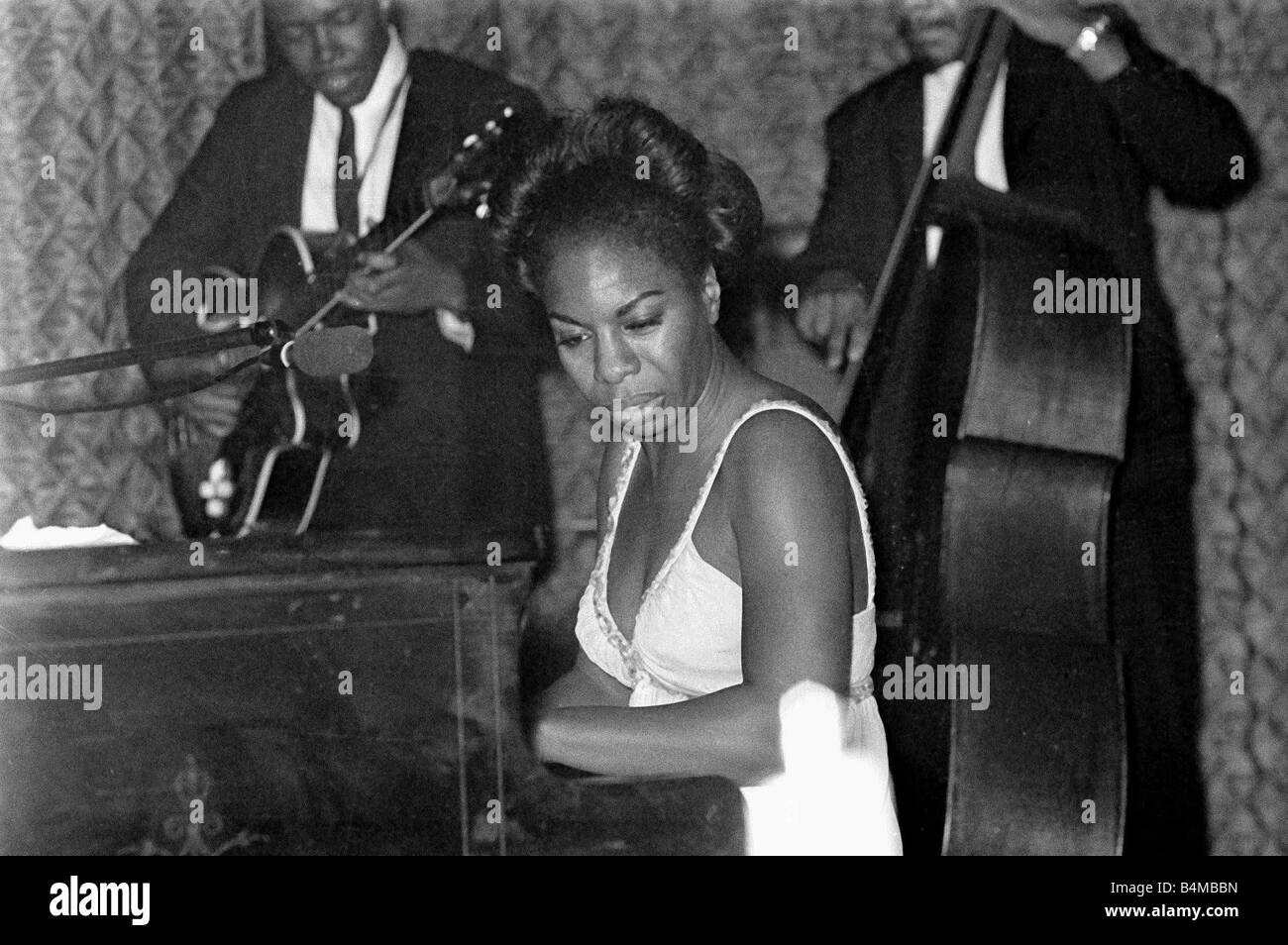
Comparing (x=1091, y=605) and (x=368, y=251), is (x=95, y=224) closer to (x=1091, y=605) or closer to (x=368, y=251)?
(x=368, y=251)

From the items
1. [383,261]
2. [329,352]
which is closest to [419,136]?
[383,261]

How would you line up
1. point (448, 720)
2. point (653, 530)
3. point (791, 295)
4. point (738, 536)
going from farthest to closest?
point (791, 295), point (653, 530), point (738, 536), point (448, 720)

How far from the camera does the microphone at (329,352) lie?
80.4 inches

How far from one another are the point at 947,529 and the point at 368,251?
0.96 metres

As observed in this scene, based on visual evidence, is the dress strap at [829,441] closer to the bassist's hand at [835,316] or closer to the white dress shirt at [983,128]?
the bassist's hand at [835,316]

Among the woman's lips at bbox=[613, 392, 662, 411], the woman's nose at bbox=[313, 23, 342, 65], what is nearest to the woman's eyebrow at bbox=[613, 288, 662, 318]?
the woman's lips at bbox=[613, 392, 662, 411]

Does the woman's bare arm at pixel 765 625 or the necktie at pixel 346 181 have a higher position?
the necktie at pixel 346 181

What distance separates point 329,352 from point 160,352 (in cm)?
23

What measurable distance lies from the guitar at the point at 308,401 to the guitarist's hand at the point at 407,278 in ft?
0.05

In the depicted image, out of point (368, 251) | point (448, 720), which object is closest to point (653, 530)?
point (448, 720)

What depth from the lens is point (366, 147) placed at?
227cm

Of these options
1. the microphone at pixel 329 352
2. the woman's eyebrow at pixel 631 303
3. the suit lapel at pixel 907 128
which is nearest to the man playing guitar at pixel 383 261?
the microphone at pixel 329 352

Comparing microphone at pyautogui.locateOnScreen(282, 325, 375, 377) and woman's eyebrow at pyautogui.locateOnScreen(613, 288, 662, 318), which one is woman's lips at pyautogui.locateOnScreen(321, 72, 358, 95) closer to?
microphone at pyautogui.locateOnScreen(282, 325, 375, 377)

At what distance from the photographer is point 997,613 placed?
207 centimetres
